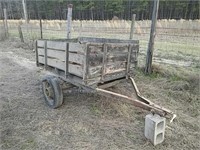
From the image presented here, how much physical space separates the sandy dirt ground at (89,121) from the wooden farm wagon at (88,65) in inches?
14.7

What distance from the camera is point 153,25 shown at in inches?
218

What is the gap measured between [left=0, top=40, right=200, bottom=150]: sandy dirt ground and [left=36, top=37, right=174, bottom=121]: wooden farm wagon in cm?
37

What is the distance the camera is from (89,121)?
11.4 feet

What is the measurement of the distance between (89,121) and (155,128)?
3.78 ft

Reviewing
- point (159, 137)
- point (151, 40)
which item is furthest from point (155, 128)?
point (151, 40)

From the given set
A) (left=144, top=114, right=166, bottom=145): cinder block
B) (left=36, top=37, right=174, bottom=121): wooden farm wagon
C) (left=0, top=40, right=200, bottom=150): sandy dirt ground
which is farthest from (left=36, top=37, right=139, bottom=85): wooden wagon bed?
(left=144, top=114, right=166, bottom=145): cinder block

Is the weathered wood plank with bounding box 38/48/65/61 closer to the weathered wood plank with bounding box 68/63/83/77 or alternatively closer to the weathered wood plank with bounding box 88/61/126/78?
the weathered wood plank with bounding box 68/63/83/77

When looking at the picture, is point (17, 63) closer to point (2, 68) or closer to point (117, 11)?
point (2, 68)

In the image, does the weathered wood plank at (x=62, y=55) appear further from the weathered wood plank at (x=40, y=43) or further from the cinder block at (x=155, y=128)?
the cinder block at (x=155, y=128)

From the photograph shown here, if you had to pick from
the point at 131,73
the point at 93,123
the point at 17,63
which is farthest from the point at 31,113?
the point at 17,63

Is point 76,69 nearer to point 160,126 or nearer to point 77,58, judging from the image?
point 77,58

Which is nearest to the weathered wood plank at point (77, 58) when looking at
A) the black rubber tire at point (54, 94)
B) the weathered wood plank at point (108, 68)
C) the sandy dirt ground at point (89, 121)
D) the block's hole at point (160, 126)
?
the weathered wood plank at point (108, 68)

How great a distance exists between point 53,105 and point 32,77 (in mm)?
2254

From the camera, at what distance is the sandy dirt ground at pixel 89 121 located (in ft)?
9.70
